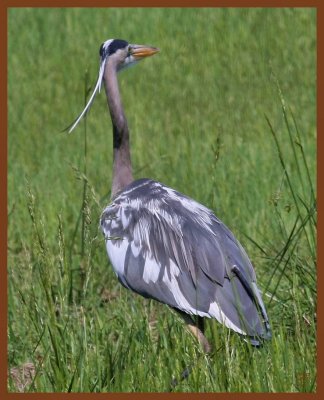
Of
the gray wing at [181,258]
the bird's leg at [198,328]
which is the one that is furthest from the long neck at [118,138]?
the bird's leg at [198,328]

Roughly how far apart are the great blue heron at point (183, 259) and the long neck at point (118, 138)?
0.22 meters

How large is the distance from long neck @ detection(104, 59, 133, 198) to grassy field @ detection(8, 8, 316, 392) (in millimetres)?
311

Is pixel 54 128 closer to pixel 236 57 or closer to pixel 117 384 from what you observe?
pixel 236 57

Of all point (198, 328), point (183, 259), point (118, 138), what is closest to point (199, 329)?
point (198, 328)

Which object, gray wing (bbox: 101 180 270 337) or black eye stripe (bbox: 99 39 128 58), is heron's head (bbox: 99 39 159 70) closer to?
black eye stripe (bbox: 99 39 128 58)

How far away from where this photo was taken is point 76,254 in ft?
24.2

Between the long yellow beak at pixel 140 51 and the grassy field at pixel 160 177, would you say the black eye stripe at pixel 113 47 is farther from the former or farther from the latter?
the grassy field at pixel 160 177

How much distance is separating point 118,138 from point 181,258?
3.83ft

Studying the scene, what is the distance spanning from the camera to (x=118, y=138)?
20.6ft

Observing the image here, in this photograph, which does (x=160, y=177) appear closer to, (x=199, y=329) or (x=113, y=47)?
(x=113, y=47)

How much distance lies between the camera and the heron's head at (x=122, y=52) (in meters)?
6.39

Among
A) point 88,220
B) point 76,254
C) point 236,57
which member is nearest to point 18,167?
point 76,254

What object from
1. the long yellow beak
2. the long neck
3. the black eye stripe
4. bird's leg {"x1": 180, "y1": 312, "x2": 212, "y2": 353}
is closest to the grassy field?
bird's leg {"x1": 180, "y1": 312, "x2": 212, "y2": 353}

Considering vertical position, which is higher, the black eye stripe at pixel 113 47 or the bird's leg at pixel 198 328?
the black eye stripe at pixel 113 47
